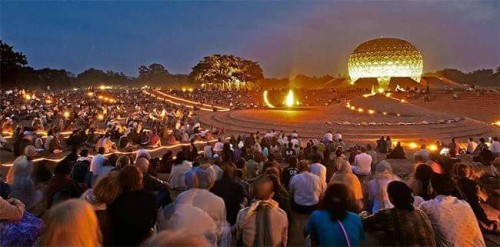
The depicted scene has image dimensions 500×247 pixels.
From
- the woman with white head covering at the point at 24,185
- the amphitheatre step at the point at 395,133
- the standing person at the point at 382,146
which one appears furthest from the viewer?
the amphitheatre step at the point at 395,133

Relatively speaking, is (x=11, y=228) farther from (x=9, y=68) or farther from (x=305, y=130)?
(x=9, y=68)

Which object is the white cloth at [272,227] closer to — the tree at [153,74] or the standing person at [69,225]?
the standing person at [69,225]

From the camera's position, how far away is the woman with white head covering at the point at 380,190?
5844 mm

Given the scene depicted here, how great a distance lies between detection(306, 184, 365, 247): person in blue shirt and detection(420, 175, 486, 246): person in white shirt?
1.19 m

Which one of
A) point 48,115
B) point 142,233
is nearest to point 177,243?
point 142,233

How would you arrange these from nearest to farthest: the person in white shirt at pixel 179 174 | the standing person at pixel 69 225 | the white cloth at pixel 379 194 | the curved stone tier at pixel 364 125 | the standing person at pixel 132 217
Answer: the standing person at pixel 69 225
the standing person at pixel 132 217
the white cloth at pixel 379 194
the person in white shirt at pixel 179 174
the curved stone tier at pixel 364 125

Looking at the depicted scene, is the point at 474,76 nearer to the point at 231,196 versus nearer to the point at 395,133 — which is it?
the point at 395,133

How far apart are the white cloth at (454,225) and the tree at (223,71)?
8877 centimetres

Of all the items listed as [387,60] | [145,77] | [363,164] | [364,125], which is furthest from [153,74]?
[363,164]

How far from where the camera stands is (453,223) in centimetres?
429

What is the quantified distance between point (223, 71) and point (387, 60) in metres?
35.3

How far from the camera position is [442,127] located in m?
26.1

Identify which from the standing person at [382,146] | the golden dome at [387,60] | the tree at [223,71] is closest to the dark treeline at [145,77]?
Result: the tree at [223,71]

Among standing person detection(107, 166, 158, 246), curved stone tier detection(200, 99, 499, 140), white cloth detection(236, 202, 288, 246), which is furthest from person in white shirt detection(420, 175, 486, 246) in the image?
curved stone tier detection(200, 99, 499, 140)
